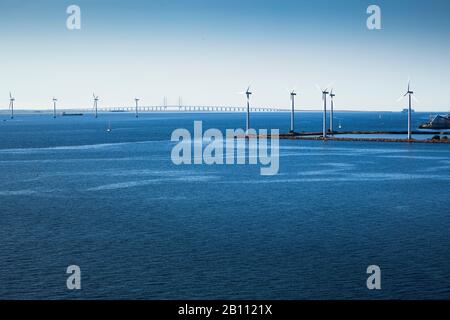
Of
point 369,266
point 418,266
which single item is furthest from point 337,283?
point 418,266

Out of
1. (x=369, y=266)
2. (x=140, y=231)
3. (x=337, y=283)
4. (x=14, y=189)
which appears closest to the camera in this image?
(x=337, y=283)

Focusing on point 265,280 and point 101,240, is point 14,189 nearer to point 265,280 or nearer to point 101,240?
point 101,240

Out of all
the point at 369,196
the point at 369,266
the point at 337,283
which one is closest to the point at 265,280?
the point at 337,283
